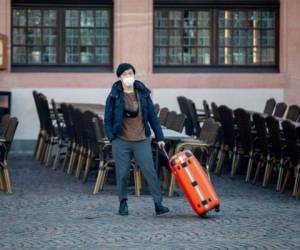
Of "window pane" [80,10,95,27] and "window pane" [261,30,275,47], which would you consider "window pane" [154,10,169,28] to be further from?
"window pane" [261,30,275,47]

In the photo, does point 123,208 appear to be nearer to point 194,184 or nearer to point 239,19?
point 194,184

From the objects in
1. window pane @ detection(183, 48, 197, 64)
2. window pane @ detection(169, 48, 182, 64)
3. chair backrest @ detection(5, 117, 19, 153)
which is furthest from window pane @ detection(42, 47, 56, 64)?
chair backrest @ detection(5, 117, 19, 153)

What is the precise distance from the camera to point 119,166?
1447 cm

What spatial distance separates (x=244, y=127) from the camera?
18812 millimetres

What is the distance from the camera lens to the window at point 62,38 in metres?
24.4

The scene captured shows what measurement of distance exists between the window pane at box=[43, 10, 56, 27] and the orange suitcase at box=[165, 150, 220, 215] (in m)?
10.6

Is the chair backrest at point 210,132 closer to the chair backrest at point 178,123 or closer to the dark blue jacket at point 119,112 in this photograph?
the chair backrest at point 178,123

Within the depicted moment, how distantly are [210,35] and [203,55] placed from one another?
0.42 metres

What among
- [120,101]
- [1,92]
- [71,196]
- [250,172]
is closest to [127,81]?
[120,101]

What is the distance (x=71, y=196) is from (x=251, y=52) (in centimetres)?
929

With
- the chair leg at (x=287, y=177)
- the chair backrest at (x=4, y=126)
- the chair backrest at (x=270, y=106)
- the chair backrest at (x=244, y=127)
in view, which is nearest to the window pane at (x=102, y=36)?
the chair backrest at (x=270, y=106)

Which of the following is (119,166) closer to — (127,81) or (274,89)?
(127,81)

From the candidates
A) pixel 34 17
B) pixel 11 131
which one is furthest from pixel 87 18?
pixel 11 131

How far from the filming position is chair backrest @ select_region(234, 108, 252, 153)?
18.6 m
